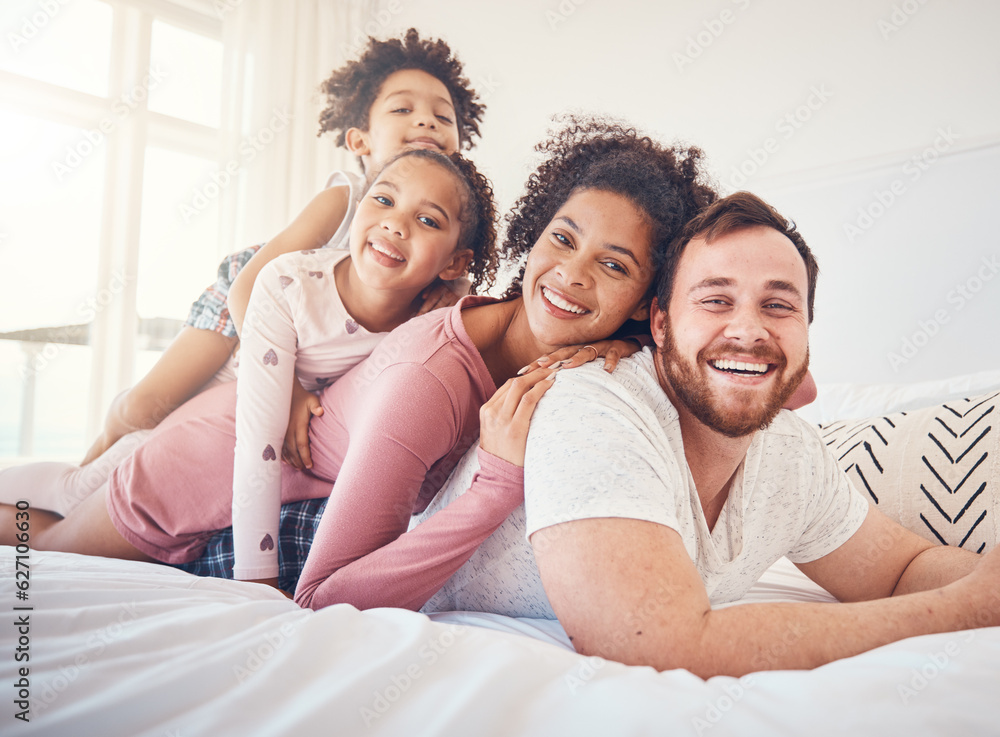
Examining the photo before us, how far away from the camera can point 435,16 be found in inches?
156

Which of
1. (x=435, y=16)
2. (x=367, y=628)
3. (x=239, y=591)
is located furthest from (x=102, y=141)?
(x=367, y=628)

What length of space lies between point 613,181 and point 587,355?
1.19 feet

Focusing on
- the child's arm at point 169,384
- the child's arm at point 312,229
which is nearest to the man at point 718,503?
the child's arm at point 312,229

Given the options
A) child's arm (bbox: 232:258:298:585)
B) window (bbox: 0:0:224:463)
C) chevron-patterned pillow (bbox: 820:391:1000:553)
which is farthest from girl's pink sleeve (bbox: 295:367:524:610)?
window (bbox: 0:0:224:463)

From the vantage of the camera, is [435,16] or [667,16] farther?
[435,16]

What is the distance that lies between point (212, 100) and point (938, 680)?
14.7ft

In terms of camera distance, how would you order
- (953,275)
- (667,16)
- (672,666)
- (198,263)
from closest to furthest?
(672,666) → (953,275) → (667,16) → (198,263)

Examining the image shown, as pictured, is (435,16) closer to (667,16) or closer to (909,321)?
(667,16)

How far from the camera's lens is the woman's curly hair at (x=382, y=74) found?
207 cm

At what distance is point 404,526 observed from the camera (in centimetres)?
106

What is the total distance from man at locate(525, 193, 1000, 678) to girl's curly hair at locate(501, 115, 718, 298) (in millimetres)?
99

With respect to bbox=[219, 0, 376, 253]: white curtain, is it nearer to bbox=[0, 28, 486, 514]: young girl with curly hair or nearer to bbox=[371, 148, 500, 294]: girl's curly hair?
bbox=[0, 28, 486, 514]: young girl with curly hair

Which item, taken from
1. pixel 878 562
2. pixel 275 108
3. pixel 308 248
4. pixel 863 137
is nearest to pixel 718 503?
pixel 878 562

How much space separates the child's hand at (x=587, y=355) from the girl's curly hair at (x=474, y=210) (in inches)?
18.4
